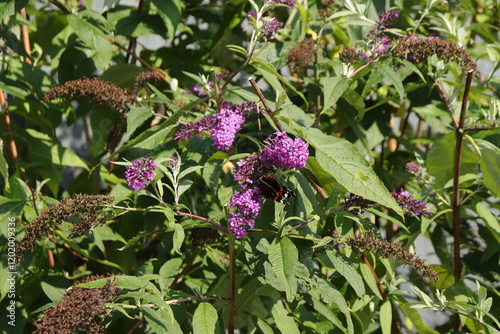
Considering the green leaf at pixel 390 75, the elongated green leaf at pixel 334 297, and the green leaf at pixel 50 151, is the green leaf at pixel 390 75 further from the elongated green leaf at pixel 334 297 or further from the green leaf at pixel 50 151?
the green leaf at pixel 50 151

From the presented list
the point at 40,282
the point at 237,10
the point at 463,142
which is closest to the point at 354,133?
the point at 463,142

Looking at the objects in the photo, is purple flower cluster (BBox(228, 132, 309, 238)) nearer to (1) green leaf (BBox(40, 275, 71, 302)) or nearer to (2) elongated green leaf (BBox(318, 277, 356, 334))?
(2) elongated green leaf (BBox(318, 277, 356, 334))

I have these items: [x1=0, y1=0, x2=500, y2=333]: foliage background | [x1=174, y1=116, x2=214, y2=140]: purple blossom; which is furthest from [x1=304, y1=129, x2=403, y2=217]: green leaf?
[x1=174, y1=116, x2=214, y2=140]: purple blossom

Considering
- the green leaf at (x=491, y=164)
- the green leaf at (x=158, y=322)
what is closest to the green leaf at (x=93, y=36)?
the green leaf at (x=158, y=322)

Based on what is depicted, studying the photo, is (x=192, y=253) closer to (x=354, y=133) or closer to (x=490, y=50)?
(x=354, y=133)

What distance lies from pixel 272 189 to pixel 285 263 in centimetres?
16

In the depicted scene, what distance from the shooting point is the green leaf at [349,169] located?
125 centimetres

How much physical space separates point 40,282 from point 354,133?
1.14m

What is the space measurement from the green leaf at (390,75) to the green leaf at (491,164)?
0.94 feet

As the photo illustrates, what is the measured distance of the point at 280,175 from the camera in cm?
136

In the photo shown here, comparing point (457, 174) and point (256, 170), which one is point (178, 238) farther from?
point (457, 174)

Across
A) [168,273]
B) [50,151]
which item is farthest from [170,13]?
[168,273]

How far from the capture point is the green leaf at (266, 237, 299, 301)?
4.05ft

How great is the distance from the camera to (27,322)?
2043mm
